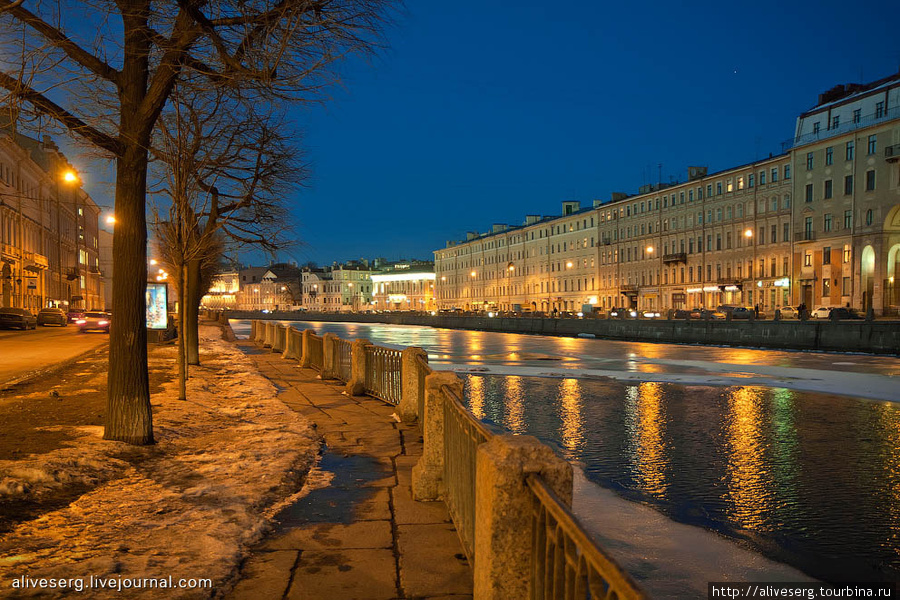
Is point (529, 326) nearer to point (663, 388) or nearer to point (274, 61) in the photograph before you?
point (663, 388)

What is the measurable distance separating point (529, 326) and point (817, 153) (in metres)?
32.3

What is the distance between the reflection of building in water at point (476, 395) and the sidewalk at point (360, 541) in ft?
14.6

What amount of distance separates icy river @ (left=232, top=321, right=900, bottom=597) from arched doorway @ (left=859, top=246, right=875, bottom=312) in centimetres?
3997

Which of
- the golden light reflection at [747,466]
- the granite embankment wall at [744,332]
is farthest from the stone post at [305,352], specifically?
the granite embankment wall at [744,332]

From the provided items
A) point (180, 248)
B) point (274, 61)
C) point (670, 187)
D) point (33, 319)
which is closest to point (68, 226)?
point (33, 319)

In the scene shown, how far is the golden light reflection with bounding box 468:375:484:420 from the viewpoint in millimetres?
13525

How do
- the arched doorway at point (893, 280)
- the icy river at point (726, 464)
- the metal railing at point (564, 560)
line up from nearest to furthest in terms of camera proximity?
the metal railing at point (564, 560)
the icy river at point (726, 464)
the arched doorway at point (893, 280)

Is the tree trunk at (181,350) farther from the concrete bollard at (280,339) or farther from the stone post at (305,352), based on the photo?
the concrete bollard at (280,339)

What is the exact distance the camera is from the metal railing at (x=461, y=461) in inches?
175

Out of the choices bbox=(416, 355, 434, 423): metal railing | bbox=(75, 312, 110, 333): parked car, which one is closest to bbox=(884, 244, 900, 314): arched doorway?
bbox=(416, 355, 434, 423): metal railing

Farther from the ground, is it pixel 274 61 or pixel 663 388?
pixel 274 61

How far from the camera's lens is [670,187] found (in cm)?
8456

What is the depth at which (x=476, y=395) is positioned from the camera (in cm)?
1617

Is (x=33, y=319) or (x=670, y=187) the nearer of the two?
(x=33, y=319)
